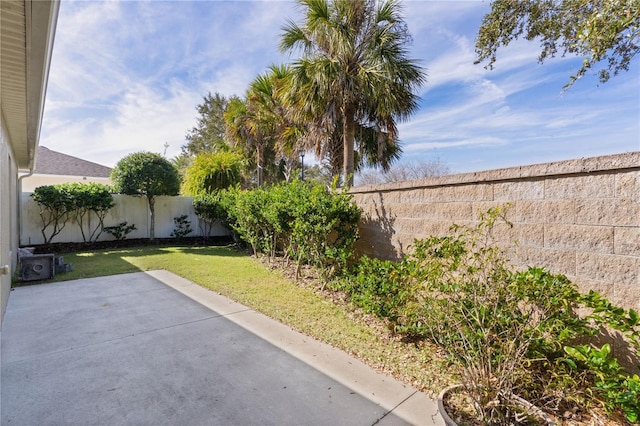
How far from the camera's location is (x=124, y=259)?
27.7 feet

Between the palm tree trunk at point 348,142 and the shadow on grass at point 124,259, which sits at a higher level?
the palm tree trunk at point 348,142

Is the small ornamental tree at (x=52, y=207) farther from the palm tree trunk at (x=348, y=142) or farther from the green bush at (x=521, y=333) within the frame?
the green bush at (x=521, y=333)

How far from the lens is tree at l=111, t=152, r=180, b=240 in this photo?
10141 mm

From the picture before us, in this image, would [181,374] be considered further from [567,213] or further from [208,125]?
[208,125]

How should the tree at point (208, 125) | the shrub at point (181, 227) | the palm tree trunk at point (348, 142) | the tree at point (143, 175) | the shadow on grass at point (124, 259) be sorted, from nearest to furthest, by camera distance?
→ the shadow on grass at point (124, 259) → the palm tree trunk at point (348, 142) → the tree at point (143, 175) → the shrub at point (181, 227) → the tree at point (208, 125)

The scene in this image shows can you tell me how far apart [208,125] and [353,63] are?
76.3 ft

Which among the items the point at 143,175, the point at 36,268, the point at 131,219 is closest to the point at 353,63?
the point at 143,175

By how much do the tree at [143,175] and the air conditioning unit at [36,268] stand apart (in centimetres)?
454

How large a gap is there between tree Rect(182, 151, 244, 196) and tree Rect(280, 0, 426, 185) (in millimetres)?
6309

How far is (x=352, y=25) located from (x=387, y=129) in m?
2.77

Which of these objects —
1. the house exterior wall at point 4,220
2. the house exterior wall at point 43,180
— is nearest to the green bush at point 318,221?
the house exterior wall at point 4,220

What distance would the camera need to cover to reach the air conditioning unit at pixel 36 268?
5.88 metres

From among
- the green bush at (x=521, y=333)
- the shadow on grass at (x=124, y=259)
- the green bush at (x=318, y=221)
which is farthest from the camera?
the shadow on grass at (x=124, y=259)

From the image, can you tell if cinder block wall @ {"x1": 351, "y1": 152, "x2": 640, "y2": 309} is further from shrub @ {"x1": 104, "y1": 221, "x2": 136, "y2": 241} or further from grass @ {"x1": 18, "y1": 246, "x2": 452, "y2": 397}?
shrub @ {"x1": 104, "y1": 221, "x2": 136, "y2": 241}
